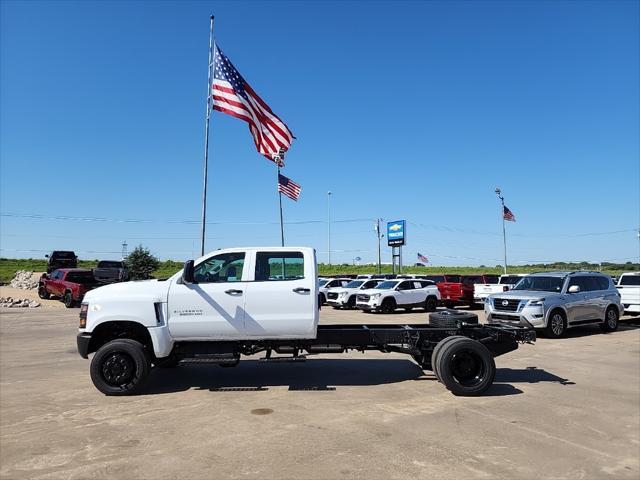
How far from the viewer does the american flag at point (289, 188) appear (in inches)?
968

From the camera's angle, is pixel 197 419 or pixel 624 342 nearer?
pixel 197 419

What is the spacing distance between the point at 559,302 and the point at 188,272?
10.9m

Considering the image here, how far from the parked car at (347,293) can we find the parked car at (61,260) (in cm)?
2118

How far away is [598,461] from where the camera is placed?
15.2 feet

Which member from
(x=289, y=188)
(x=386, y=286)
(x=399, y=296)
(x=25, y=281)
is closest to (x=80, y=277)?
(x=289, y=188)

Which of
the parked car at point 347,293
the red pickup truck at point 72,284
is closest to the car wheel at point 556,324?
the parked car at point 347,293

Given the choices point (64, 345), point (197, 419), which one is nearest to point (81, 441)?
point (197, 419)

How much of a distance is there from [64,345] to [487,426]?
10.9 meters

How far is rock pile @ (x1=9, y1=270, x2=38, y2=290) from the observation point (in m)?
37.9

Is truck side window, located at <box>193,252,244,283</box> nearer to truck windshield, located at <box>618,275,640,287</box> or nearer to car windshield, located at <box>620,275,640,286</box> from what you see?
truck windshield, located at <box>618,275,640,287</box>

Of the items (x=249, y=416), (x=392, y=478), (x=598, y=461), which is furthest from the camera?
(x=249, y=416)

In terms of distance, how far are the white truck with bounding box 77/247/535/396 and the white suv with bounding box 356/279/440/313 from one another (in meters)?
14.7

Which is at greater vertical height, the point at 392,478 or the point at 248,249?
the point at 248,249

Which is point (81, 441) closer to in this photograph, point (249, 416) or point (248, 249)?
point (249, 416)
